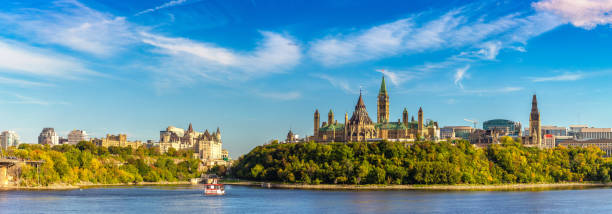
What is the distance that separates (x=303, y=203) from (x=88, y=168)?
73.1 metres

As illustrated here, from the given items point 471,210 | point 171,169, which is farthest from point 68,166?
point 471,210

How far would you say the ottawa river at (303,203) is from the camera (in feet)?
318

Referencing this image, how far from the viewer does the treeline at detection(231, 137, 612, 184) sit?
156 metres

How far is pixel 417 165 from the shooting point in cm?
15675

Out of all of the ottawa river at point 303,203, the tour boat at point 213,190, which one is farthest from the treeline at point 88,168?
the tour boat at point 213,190

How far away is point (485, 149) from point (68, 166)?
359ft

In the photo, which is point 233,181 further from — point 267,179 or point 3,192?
point 3,192

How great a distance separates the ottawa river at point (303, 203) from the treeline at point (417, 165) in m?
25.0

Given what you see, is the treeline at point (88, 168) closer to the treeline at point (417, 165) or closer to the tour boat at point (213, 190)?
the treeline at point (417, 165)

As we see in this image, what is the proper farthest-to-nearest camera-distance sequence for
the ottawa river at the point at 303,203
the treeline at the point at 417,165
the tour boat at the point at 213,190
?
the treeline at the point at 417,165
the tour boat at the point at 213,190
the ottawa river at the point at 303,203

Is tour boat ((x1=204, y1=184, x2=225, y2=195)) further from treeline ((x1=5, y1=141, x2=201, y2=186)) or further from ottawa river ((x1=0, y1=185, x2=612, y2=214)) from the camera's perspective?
treeline ((x1=5, y1=141, x2=201, y2=186))

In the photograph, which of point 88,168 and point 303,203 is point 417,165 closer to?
point 303,203

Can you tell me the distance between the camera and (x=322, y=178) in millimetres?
161125

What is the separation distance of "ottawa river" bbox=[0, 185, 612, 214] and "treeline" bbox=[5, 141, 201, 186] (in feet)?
53.6
